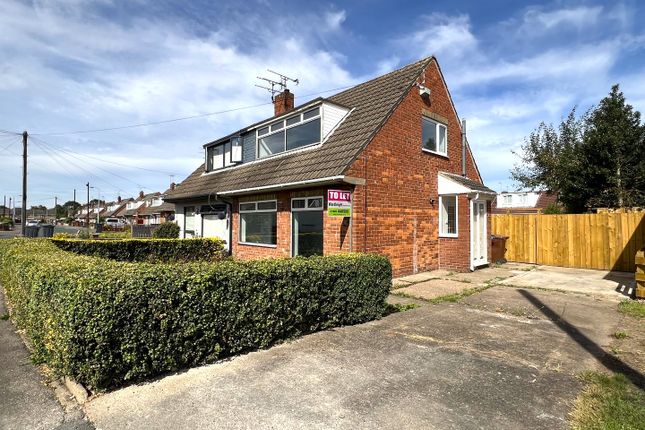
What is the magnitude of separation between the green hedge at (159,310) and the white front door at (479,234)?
26.4ft

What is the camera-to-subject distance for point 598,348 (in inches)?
204

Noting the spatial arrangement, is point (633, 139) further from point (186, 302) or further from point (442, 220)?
point (186, 302)

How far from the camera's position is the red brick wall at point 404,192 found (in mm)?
9961

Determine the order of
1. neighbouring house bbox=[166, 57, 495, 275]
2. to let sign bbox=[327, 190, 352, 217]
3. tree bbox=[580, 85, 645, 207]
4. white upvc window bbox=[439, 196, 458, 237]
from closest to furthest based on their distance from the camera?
→ to let sign bbox=[327, 190, 352, 217] → neighbouring house bbox=[166, 57, 495, 275] → white upvc window bbox=[439, 196, 458, 237] → tree bbox=[580, 85, 645, 207]

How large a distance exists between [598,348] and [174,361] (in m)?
5.64

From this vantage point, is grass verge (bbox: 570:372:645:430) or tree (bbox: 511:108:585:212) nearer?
grass verge (bbox: 570:372:645:430)

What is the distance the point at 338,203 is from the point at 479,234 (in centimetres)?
670

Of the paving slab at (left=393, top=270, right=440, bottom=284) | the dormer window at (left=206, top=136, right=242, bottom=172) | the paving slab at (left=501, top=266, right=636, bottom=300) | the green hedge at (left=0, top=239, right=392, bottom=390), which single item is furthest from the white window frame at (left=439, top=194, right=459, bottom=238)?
the dormer window at (left=206, top=136, right=242, bottom=172)

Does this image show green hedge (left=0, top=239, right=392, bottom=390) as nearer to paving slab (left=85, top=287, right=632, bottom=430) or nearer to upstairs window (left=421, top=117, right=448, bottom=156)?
paving slab (left=85, top=287, right=632, bottom=430)

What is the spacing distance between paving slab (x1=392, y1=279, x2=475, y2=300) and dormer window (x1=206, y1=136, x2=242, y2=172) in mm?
9684

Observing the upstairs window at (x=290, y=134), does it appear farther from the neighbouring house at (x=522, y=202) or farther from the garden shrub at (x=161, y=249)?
the neighbouring house at (x=522, y=202)

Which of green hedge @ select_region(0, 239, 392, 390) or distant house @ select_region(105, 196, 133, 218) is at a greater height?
distant house @ select_region(105, 196, 133, 218)

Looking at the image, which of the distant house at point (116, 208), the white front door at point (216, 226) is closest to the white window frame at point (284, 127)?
the white front door at point (216, 226)

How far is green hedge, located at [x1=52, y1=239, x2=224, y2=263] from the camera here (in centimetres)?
1407
